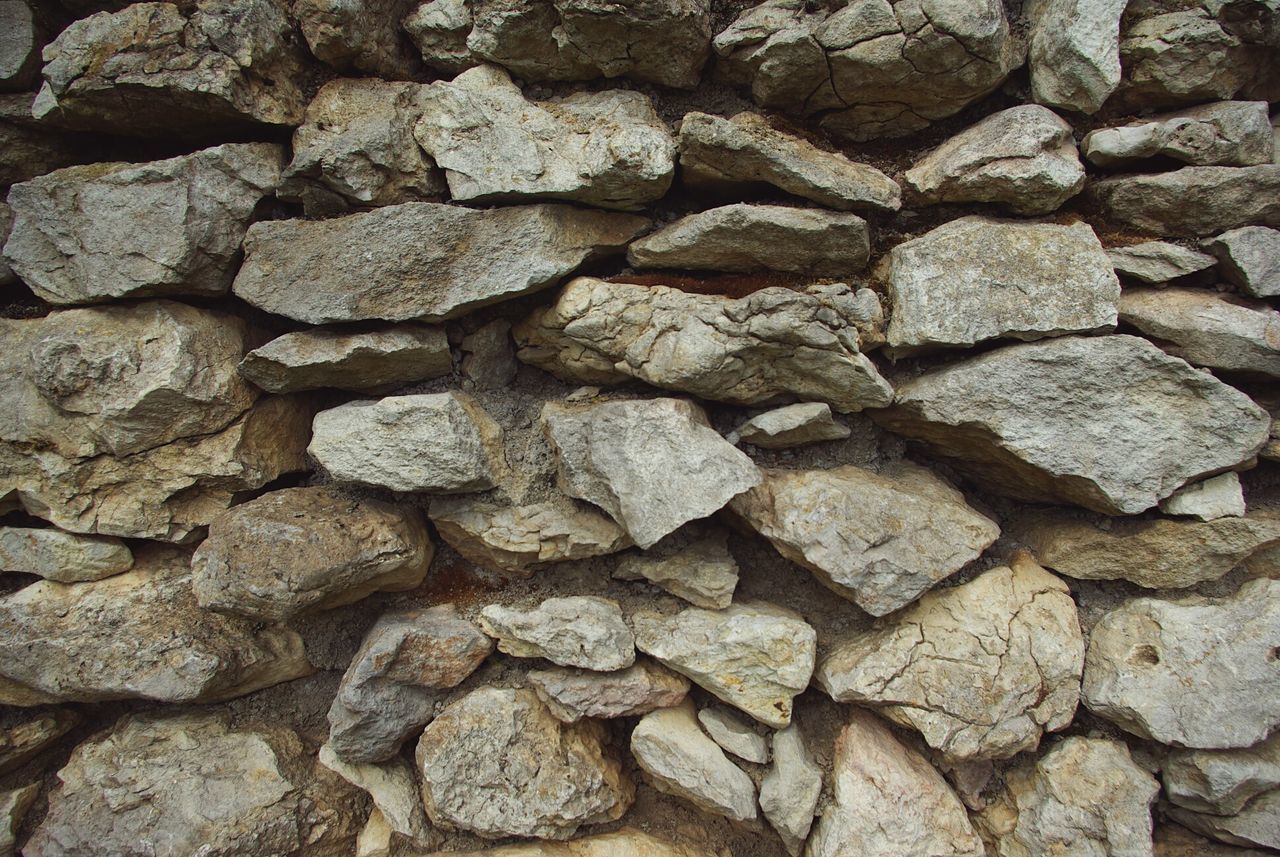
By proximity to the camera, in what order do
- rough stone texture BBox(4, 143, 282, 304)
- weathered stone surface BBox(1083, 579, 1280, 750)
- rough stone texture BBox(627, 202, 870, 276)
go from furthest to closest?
rough stone texture BBox(4, 143, 282, 304) → rough stone texture BBox(627, 202, 870, 276) → weathered stone surface BBox(1083, 579, 1280, 750)

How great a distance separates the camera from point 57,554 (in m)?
3.27

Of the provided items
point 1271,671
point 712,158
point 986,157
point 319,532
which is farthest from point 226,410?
point 1271,671

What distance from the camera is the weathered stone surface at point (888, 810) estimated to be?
9.28 ft

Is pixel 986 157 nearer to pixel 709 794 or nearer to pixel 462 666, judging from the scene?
pixel 709 794

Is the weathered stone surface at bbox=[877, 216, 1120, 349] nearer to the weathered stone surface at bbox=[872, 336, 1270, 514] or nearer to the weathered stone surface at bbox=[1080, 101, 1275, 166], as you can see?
the weathered stone surface at bbox=[872, 336, 1270, 514]

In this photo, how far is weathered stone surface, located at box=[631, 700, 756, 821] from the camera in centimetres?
296

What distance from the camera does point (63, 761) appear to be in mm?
3619

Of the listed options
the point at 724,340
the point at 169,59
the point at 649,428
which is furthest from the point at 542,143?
the point at 169,59

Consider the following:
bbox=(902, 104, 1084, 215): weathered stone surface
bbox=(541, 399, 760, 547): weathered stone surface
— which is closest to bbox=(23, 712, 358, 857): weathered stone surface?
bbox=(541, 399, 760, 547): weathered stone surface

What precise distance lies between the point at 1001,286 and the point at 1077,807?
2.37 meters

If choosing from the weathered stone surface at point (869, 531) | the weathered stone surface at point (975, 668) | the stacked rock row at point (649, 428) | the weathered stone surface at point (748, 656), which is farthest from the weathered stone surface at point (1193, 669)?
the weathered stone surface at point (748, 656)

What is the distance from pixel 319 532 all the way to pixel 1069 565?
3.68 metres

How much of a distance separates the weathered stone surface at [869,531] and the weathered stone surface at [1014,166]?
147cm

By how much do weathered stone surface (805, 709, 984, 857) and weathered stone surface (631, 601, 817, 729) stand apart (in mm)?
391
